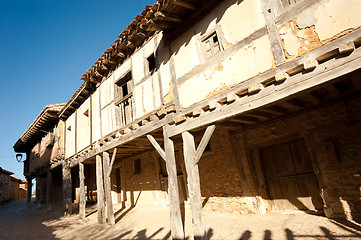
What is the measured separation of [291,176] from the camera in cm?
590

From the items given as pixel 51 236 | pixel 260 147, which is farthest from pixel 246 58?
pixel 51 236

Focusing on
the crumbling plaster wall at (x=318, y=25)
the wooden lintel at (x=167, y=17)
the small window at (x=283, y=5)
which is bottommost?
the crumbling plaster wall at (x=318, y=25)

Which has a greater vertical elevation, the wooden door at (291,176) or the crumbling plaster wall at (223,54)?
the crumbling plaster wall at (223,54)

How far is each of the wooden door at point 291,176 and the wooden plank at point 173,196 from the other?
2.90m

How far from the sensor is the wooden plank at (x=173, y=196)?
16.5ft

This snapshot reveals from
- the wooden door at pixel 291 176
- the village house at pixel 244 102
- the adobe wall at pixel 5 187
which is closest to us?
the village house at pixel 244 102

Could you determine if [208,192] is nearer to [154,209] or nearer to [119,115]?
[154,209]

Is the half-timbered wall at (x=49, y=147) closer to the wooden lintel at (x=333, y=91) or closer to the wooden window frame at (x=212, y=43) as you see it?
the wooden window frame at (x=212, y=43)

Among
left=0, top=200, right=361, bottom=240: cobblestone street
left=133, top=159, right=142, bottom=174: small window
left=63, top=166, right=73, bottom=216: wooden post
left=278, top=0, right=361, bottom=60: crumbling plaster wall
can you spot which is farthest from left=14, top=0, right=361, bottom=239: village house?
left=63, top=166, right=73, bottom=216: wooden post

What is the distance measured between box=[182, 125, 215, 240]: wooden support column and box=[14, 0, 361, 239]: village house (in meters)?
0.02

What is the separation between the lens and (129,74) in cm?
767

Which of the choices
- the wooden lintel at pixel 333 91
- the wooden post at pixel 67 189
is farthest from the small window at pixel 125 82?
the wooden post at pixel 67 189

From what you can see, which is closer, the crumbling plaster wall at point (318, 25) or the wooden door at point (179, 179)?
the crumbling plaster wall at point (318, 25)

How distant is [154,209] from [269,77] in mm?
7187
